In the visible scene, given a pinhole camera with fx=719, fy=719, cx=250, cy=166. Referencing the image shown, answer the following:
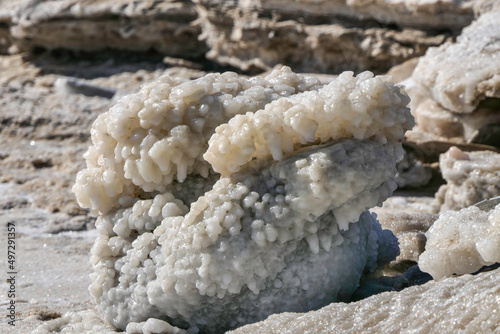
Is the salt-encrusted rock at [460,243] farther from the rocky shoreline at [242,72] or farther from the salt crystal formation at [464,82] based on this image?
the salt crystal formation at [464,82]

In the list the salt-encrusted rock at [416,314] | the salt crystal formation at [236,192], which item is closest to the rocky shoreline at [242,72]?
the salt-encrusted rock at [416,314]

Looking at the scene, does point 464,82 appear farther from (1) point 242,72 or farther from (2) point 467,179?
(1) point 242,72

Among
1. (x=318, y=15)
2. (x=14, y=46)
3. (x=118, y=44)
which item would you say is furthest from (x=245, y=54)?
(x=14, y=46)

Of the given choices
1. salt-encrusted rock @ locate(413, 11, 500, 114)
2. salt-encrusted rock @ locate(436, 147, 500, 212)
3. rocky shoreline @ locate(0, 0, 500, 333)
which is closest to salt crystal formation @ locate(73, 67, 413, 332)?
rocky shoreline @ locate(0, 0, 500, 333)

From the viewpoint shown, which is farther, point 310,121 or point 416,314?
point 310,121

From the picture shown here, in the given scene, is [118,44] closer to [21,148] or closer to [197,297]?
[21,148]

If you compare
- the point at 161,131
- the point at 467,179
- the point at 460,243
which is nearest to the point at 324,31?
the point at 467,179
